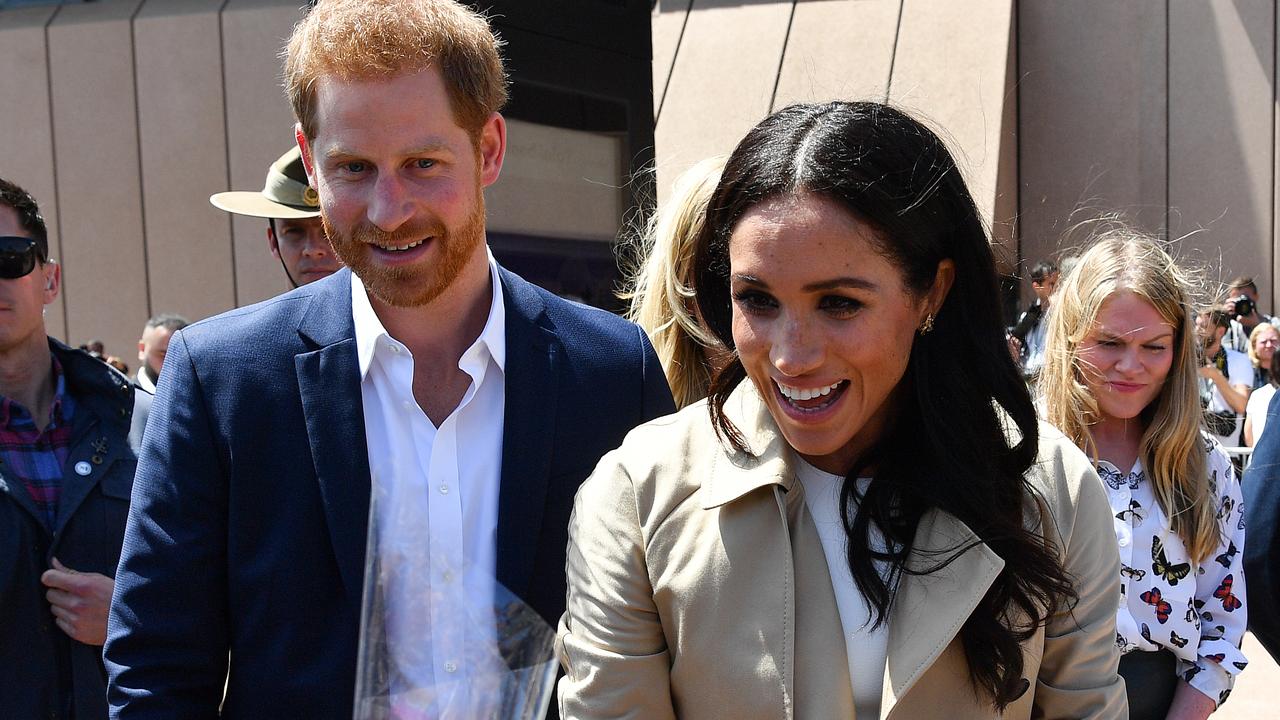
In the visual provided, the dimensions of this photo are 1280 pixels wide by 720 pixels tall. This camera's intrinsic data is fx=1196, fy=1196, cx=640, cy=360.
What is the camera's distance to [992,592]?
5.74 ft

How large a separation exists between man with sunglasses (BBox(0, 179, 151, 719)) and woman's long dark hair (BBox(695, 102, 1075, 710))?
175 centimetres

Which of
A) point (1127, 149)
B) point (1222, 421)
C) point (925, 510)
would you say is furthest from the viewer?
point (1127, 149)

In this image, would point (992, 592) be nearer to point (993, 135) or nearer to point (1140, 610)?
point (1140, 610)

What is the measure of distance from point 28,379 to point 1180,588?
2999mm

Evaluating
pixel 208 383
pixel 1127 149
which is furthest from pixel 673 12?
pixel 208 383

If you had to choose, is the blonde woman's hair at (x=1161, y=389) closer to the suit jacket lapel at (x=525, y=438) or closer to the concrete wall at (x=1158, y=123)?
the suit jacket lapel at (x=525, y=438)

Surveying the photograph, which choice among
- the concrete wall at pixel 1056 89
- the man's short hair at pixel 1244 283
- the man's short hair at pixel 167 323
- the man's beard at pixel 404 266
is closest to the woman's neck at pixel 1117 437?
the man's beard at pixel 404 266

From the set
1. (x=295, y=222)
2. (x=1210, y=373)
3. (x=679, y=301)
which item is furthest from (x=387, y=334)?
(x=1210, y=373)

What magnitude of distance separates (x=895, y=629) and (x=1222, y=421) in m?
6.75

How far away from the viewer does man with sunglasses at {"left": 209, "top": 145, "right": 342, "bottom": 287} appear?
386cm

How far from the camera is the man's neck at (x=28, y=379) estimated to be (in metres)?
3.05

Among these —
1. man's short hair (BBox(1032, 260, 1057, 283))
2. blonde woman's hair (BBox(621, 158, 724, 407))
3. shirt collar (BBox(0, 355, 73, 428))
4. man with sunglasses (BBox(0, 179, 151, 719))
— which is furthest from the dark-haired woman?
man's short hair (BBox(1032, 260, 1057, 283))

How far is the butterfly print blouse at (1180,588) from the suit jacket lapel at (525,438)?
1669 mm

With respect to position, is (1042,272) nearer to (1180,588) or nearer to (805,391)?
(1180,588)
